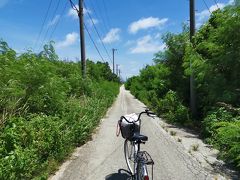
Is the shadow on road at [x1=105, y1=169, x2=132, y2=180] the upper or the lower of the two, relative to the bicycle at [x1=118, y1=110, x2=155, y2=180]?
lower

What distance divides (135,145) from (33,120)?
9.94ft

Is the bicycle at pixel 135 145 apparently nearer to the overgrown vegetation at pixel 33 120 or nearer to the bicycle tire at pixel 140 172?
the bicycle tire at pixel 140 172

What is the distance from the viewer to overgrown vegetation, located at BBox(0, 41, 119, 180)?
22.5 ft

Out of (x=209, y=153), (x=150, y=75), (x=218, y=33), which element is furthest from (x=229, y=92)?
(x=150, y=75)

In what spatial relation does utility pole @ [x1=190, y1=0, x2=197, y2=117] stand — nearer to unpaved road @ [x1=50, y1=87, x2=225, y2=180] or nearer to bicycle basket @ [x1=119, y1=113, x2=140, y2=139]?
unpaved road @ [x1=50, y1=87, x2=225, y2=180]

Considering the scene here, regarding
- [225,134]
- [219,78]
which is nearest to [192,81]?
[219,78]

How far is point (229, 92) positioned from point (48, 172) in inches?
293

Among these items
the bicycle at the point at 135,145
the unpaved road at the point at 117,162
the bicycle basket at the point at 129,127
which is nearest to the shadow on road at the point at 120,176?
the unpaved road at the point at 117,162

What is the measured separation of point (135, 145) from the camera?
7000 mm

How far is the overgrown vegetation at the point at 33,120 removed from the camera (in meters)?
6.85

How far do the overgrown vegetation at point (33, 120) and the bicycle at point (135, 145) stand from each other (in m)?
1.86

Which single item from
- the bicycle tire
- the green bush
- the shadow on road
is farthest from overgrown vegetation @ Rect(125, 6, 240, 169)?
the bicycle tire

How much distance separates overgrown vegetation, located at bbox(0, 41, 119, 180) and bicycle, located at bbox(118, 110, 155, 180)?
186cm

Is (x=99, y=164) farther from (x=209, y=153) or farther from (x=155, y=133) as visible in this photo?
(x=155, y=133)
